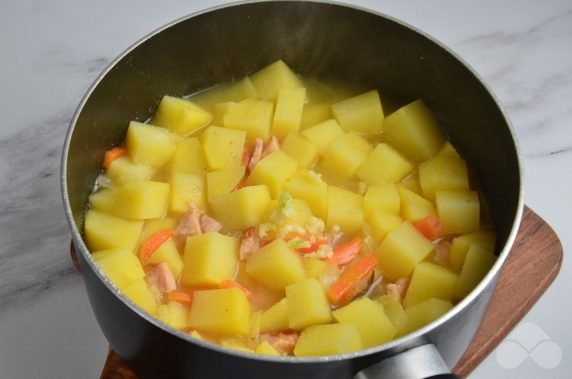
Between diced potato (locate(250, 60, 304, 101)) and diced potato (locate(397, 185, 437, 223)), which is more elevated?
diced potato (locate(250, 60, 304, 101))

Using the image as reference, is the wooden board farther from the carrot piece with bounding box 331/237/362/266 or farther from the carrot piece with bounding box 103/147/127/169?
the carrot piece with bounding box 103/147/127/169

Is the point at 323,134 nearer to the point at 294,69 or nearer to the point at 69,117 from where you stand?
the point at 294,69

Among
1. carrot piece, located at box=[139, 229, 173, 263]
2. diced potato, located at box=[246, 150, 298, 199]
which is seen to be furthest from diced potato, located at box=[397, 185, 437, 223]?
carrot piece, located at box=[139, 229, 173, 263]

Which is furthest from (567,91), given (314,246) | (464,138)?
(314,246)

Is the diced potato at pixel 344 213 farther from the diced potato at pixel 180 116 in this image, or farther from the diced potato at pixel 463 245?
the diced potato at pixel 180 116

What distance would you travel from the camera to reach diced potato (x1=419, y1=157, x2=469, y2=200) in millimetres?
1544

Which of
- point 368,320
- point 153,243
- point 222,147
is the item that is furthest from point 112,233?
point 368,320

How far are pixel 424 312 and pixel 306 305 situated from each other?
20 centimetres

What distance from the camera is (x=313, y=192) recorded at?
1.48 metres

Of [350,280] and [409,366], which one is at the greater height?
[409,366]

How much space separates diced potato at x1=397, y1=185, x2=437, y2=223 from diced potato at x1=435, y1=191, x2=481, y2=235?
2 centimetres

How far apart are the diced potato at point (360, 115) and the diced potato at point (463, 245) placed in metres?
0.32

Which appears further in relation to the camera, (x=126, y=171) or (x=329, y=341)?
(x=126, y=171)

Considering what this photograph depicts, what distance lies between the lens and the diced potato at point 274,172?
151 cm
